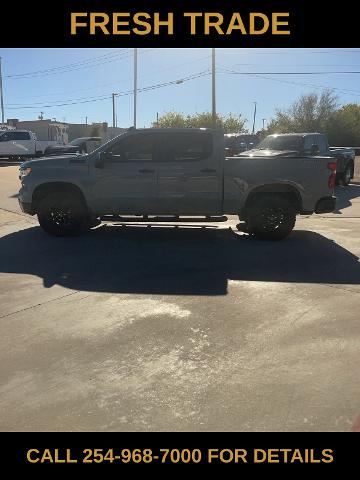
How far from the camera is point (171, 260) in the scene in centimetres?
639

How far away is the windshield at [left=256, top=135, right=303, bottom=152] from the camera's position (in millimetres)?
12828

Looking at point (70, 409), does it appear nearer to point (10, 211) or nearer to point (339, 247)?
point (339, 247)

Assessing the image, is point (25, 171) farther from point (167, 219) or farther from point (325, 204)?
point (325, 204)

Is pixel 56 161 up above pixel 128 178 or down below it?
above

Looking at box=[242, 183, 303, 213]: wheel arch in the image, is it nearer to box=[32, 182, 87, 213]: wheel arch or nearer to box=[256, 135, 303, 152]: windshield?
box=[32, 182, 87, 213]: wheel arch

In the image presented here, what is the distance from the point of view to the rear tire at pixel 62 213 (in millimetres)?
7820

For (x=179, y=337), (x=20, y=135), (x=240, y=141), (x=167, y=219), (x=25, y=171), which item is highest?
(x=20, y=135)

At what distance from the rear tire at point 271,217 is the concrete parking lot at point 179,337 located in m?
0.45

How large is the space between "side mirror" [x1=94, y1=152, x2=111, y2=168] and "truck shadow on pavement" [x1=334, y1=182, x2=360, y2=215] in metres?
5.98

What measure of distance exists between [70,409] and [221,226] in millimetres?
6438

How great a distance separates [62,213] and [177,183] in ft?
7.08
